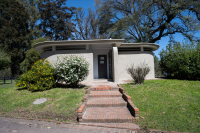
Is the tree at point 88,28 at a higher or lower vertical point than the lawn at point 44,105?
higher

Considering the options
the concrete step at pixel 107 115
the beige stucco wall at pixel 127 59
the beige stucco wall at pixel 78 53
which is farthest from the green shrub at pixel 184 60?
the concrete step at pixel 107 115

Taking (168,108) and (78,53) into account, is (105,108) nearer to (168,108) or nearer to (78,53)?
(168,108)

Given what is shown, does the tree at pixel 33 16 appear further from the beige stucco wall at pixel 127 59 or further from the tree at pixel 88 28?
the beige stucco wall at pixel 127 59

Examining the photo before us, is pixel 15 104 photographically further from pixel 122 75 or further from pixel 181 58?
pixel 181 58

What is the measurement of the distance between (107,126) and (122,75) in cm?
750

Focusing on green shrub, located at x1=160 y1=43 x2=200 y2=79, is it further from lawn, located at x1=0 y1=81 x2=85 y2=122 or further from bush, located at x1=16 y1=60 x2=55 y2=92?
→ bush, located at x1=16 y1=60 x2=55 y2=92

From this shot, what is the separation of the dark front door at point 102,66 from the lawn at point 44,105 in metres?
5.09

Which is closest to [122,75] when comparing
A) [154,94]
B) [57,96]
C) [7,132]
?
[154,94]

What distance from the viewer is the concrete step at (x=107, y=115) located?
441cm

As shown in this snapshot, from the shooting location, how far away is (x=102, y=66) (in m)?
11.9

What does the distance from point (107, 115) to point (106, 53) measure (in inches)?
308

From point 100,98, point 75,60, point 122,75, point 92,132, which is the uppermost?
point 75,60

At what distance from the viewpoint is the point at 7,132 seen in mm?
3914

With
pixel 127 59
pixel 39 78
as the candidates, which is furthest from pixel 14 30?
pixel 127 59
